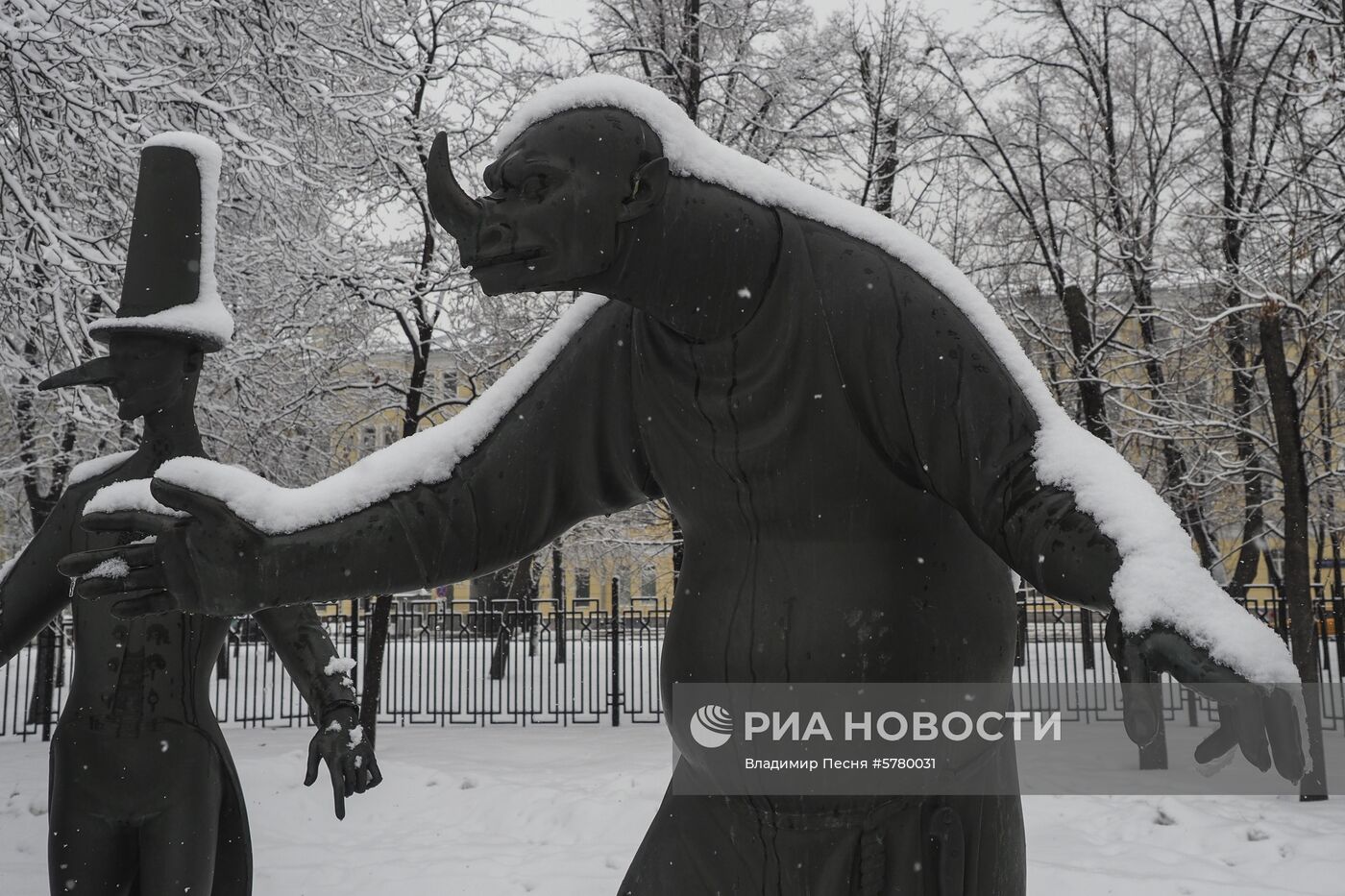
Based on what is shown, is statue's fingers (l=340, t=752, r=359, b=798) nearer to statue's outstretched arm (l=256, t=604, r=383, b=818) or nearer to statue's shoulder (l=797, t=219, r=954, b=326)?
statue's outstretched arm (l=256, t=604, r=383, b=818)

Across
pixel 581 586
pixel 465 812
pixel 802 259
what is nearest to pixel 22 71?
pixel 465 812

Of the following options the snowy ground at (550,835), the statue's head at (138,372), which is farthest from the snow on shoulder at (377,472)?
the snowy ground at (550,835)

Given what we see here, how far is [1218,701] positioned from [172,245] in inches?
110

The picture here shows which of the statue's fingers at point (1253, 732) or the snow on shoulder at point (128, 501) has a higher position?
the snow on shoulder at point (128, 501)

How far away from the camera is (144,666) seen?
10.4 ft

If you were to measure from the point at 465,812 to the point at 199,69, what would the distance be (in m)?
5.71

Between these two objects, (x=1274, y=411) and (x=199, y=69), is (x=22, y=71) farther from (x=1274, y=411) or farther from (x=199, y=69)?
(x=1274, y=411)

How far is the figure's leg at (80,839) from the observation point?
3100 millimetres

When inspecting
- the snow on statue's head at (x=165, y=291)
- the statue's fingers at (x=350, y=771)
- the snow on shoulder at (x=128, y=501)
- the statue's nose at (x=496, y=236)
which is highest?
the snow on statue's head at (x=165, y=291)

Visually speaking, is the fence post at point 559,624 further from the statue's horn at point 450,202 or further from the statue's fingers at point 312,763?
the statue's horn at point 450,202

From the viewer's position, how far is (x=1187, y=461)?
14781 mm

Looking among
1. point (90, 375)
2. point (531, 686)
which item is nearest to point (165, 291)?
point (90, 375)

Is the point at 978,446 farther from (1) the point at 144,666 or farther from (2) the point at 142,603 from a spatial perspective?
(1) the point at 144,666

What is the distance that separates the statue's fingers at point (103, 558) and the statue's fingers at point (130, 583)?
0.04 ft
